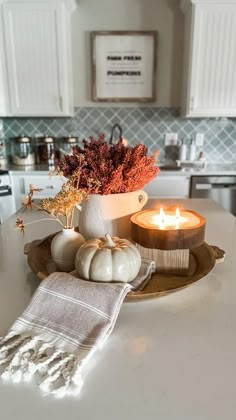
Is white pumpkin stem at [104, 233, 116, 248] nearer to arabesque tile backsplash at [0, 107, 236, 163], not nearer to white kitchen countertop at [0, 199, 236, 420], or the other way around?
white kitchen countertop at [0, 199, 236, 420]

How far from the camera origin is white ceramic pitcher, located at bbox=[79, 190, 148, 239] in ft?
3.01

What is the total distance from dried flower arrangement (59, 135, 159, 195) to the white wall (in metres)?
2.37

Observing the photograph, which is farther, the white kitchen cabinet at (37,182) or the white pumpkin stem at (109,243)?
the white kitchen cabinet at (37,182)

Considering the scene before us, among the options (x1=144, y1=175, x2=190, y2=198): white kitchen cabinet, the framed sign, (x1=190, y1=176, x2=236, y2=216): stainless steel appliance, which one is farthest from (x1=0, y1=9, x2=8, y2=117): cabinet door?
(x1=190, y1=176, x2=236, y2=216): stainless steel appliance

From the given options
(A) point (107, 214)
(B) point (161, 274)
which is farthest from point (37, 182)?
(B) point (161, 274)

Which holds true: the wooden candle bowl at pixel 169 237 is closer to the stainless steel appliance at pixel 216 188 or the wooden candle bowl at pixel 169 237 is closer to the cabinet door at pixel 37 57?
the stainless steel appliance at pixel 216 188

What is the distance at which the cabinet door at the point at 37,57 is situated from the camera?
8.51 ft

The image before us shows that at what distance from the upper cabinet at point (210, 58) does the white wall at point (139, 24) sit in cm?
15

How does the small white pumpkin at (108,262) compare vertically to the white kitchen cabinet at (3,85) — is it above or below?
below

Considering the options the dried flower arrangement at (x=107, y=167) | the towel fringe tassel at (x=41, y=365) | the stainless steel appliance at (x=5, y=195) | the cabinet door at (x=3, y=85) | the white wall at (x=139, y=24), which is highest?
the white wall at (x=139, y=24)

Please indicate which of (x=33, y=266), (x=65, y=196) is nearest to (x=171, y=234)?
(x=65, y=196)

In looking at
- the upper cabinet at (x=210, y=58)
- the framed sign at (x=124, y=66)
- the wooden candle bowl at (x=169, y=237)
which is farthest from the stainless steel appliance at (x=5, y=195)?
the wooden candle bowl at (x=169, y=237)

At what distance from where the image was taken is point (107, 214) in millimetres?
934

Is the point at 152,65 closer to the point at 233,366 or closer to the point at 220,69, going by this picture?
the point at 220,69
